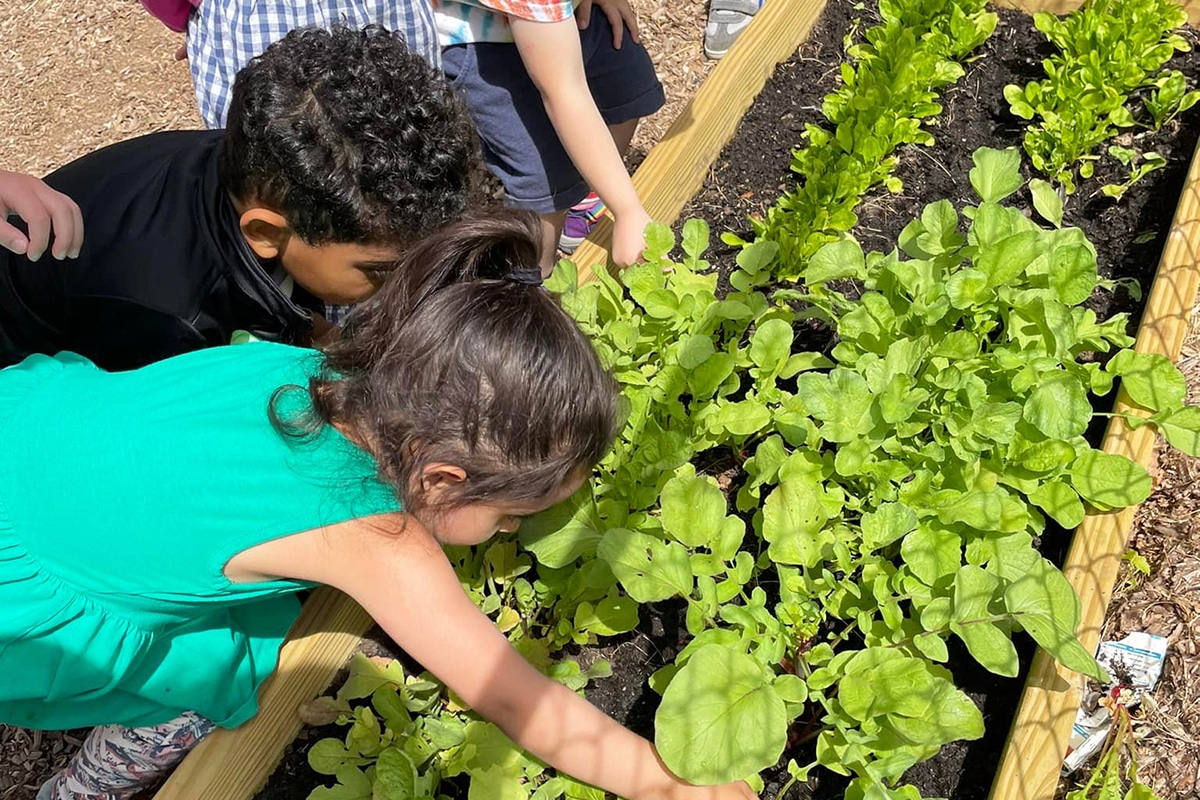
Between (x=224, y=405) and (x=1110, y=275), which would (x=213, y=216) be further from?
(x=1110, y=275)

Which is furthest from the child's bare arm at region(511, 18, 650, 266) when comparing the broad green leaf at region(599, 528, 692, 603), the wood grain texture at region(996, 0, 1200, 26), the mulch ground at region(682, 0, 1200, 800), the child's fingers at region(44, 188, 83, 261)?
the wood grain texture at region(996, 0, 1200, 26)

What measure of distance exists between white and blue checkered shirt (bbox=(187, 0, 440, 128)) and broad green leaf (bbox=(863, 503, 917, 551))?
1145 mm

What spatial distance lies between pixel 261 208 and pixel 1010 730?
4.40 feet

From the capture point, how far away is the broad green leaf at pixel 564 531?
1.45 metres

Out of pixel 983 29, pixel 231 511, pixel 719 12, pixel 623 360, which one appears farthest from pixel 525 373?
pixel 719 12

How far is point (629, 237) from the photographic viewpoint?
5.93ft

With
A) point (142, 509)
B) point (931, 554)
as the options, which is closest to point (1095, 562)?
point (931, 554)

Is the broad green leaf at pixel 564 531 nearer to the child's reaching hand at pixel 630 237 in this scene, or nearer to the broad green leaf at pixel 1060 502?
the child's reaching hand at pixel 630 237

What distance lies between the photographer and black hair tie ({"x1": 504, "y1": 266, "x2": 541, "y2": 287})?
3.92 ft

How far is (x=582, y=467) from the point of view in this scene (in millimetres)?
1178

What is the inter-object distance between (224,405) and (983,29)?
1.93 metres

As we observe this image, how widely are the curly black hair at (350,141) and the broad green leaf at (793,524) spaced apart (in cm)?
63

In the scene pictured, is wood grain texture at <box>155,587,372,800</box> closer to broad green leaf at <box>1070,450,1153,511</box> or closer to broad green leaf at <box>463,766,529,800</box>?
broad green leaf at <box>463,766,529,800</box>

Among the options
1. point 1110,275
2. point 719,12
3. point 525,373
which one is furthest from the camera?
point 719,12
